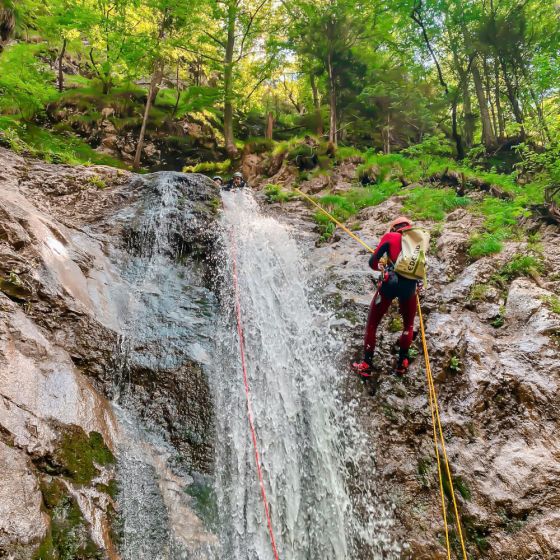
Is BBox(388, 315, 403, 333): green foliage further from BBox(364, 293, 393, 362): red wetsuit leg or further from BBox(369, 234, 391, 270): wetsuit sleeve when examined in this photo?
BBox(369, 234, 391, 270): wetsuit sleeve

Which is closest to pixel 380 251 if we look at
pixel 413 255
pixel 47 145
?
pixel 413 255

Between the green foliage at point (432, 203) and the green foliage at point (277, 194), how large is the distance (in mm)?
3663

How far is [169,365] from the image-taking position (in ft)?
17.1

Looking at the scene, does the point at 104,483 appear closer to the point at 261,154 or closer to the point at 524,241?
the point at 524,241

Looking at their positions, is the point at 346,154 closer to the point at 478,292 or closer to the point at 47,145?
the point at 478,292

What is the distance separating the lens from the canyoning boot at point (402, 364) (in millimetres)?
5184

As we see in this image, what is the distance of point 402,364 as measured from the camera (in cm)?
520

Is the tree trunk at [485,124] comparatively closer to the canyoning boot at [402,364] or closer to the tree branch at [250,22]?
the tree branch at [250,22]

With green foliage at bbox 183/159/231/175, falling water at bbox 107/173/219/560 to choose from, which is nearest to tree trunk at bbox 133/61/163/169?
green foliage at bbox 183/159/231/175

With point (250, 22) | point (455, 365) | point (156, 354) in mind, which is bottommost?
point (156, 354)

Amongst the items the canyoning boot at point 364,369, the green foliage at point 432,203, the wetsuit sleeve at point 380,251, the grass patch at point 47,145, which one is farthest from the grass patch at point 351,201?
the grass patch at point 47,145

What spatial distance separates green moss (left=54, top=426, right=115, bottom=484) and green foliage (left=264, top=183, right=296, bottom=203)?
8929mm

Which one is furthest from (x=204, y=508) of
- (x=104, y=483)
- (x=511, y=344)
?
(x=511, y=344)

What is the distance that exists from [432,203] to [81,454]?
8907 millimetres
